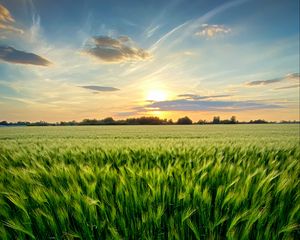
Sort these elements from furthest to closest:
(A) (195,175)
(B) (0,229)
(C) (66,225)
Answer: (A) (195,175)
(C) (66,225)
(B) (0,229)

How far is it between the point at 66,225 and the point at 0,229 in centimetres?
36

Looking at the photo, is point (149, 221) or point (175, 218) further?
point (175, 218)

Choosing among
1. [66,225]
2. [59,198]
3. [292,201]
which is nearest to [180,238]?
[66,225]

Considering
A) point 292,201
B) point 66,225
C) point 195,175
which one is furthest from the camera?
point 195,175

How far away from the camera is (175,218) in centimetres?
158

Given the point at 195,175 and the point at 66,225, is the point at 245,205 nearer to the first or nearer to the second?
the point at 195,175

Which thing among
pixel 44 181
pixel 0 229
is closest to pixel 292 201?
pixel 0 229

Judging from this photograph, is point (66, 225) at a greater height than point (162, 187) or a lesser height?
lesser

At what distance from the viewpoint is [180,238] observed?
143cm

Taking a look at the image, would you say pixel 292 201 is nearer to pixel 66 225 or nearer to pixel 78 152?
pixel 66 225

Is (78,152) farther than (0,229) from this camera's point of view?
Yes

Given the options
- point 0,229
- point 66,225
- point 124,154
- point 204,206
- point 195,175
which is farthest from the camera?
point 124,154

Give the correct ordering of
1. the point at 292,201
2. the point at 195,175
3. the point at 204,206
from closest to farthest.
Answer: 1. the point at 204,206
2. the point at 292,201
3. the point at 195,175

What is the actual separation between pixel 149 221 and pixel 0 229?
2.78 feet
